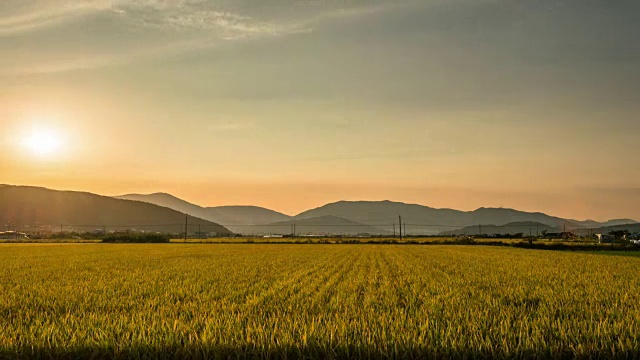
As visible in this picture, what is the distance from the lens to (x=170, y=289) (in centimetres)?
1539

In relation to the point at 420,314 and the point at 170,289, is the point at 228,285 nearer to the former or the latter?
the point at 170,289

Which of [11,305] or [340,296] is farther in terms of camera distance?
[340,296]

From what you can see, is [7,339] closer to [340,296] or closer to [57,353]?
[57,353]

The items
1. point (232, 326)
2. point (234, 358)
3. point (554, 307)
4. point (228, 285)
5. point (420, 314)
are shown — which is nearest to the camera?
point (234, 358)

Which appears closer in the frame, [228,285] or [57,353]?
[57,353]

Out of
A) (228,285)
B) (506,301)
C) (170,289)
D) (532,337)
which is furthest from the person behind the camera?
(228,285)

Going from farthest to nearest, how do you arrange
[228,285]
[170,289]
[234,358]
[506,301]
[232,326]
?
1. [228,285]
2. [170,289]
3. [506,301]
4. [232,326]
5. [234,358]

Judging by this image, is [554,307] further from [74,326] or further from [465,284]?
[74,326]

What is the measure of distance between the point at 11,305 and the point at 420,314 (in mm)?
8923

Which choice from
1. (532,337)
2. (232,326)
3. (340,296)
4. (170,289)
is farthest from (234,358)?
(170,289)

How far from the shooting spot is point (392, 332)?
7699 mm

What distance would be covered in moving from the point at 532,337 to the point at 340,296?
21.4ft

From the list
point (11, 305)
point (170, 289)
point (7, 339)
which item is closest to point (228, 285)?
point (170, 289)

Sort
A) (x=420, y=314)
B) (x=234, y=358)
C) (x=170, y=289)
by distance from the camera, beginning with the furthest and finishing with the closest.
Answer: (x=170, y=289) < (x=420, y=314) < (x=234, y=358)
